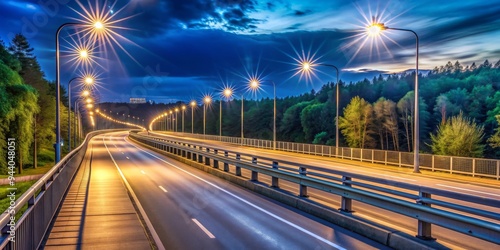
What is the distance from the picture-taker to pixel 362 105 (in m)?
90.6

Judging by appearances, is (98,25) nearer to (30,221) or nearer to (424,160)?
(30,221)

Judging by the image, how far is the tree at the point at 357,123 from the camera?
3487 inches

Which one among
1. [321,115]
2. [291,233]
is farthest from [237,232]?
[321,115]

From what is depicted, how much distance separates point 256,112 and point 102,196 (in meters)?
133

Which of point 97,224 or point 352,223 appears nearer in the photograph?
point 352,223

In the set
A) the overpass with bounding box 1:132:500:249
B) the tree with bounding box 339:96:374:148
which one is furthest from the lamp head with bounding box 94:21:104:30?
the tree with bounding box 339:96:374:148

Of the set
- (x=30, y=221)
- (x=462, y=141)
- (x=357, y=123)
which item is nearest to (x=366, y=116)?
(x=357, y=123)

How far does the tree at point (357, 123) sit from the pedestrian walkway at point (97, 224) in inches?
2957

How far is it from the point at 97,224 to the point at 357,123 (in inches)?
3217

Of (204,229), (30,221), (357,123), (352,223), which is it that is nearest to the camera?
(30,221)

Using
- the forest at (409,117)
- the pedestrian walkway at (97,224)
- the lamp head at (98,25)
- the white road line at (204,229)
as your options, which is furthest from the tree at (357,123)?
the white road line at (204,229)

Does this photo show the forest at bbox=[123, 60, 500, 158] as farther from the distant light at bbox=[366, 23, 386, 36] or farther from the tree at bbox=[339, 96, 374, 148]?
the distant light at bbox=[366, 23, 386, 36]

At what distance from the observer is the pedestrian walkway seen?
368 inches

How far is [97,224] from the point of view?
11375 mm
